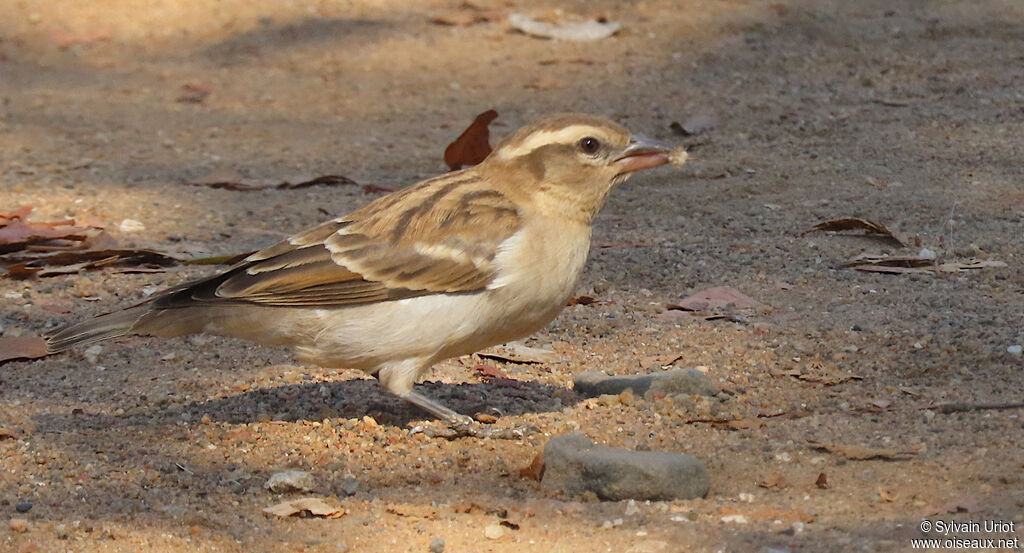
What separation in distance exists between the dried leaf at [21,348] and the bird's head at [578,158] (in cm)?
243

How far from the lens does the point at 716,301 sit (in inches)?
267

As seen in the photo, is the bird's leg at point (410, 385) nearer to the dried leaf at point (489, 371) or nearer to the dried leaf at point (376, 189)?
the dried leaf at point (489, 371)

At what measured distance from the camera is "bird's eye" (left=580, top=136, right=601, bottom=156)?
5527mm

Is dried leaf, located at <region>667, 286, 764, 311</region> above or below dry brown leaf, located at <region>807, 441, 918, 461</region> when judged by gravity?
below

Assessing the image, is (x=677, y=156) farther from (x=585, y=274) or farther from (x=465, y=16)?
(x=465, y=16)

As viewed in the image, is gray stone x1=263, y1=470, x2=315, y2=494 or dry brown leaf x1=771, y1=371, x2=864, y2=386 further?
dry brown leaf x1=771, y1=371, x2=864, y2=386

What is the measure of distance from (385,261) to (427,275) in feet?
0.63

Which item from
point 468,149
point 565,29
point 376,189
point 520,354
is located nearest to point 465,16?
point 565,29

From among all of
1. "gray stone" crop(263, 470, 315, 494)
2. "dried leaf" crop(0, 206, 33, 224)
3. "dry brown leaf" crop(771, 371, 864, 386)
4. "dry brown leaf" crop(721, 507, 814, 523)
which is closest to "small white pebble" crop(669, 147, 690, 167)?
"dry brown leaf" crop(771, 371, 864, 386)

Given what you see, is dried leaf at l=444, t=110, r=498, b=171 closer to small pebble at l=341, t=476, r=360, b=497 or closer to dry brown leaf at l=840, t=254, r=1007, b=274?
dry brown leaf at l=840, t=254, r=1007, b=274

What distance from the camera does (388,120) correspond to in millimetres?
10805

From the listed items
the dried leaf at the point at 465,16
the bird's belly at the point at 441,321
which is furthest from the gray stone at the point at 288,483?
the dried leaf at the point at 465,16

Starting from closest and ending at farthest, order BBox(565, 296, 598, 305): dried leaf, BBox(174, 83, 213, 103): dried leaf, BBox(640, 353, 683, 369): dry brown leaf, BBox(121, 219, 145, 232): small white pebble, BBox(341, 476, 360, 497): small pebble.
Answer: BBox(341, 476, 360, 497): small pebble < BBox(640, 353, 683, 369): dry brown leaf < BBox(565, 296, 598, 305): dried leaf < BBox(121, 219, 145, 232): small white pebble < BBox(174, 83, 213, 103): dried leaf

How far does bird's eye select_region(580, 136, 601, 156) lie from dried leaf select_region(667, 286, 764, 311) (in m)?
1.47
